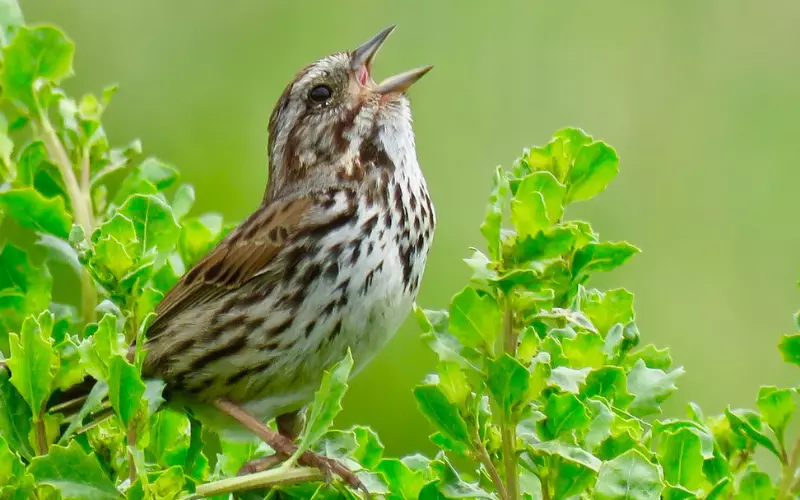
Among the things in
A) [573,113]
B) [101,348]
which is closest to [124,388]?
[101,348]

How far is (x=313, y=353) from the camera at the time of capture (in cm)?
294

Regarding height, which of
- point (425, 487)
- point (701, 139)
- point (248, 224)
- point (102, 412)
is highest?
point (701, 139)

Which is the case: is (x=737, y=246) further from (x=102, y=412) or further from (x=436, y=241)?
(x=102, y=412)

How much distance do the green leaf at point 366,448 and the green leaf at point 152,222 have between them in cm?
44

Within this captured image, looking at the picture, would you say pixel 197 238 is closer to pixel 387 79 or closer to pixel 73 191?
pixel 73 191

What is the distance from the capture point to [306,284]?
3006 mm

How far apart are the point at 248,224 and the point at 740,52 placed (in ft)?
16.0

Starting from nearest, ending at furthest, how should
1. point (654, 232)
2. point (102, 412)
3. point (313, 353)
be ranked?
point (102, 412)
point (313, 353)
point (654, 232)

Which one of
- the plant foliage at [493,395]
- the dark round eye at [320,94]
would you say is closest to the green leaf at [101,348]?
the plant foliage at [493,395]

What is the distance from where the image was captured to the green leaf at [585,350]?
2172 millimetres

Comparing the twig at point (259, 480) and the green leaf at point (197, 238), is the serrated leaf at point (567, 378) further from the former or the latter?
the green leaf at point (197, 238)

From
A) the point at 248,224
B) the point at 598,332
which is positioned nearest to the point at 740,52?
the point at 248,224

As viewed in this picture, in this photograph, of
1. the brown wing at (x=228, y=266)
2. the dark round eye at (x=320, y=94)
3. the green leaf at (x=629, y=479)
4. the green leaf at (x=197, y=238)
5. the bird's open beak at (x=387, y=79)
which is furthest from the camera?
the dark round eye at (x=320, y=94)

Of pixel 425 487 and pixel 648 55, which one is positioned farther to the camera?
pixel 648 55
